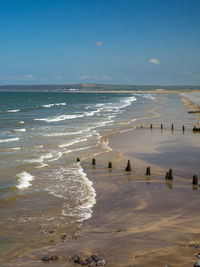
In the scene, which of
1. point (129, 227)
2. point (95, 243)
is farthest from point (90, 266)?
point (129, 227)

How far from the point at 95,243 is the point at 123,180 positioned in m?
8.86

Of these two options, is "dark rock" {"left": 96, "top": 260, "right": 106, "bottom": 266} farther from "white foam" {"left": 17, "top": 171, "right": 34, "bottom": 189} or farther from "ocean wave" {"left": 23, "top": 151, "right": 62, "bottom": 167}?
"ocean wave" {"left": 23, "top": 151, "right": 62, "bottom": 167}

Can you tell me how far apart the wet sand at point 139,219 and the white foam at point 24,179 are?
12.4 feet

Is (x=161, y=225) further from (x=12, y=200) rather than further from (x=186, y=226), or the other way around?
(x=12, y=200)

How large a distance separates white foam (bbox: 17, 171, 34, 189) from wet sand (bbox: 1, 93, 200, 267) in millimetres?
3794

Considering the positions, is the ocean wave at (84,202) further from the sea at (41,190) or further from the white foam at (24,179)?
the white foam at (24,179)

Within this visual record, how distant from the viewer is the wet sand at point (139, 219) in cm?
1096

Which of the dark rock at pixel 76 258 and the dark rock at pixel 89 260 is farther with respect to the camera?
the dark rock at pixel 76 258

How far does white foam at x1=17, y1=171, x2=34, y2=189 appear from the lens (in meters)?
19.8

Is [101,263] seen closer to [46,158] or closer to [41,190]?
[41,190]

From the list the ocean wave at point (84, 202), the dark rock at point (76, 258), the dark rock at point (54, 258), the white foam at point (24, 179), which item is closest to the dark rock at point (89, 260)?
the dark rock at point (76, 258)

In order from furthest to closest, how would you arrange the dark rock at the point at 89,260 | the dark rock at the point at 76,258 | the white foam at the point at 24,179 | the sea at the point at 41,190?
the white foam at the point at 24,179 < the sea at the point at 41,190 < the dark rock at the point at 76,258 < the dark rock at the point at 89,260

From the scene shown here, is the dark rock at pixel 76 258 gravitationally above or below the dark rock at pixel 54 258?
above

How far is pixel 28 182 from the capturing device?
67.1ft
